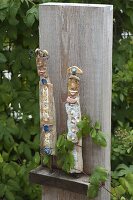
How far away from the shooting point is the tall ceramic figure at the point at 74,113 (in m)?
2.27

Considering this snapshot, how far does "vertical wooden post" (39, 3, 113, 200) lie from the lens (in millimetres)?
2234

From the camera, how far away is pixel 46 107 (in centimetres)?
237

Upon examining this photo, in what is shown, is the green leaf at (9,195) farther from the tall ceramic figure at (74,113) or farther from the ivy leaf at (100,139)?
the ivy leaf at (100,139)

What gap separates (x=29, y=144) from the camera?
3.50 meters

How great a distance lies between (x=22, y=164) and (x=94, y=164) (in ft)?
3.72

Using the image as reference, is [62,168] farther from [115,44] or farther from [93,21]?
[115,44]

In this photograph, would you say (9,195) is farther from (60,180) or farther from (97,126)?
(97,126)

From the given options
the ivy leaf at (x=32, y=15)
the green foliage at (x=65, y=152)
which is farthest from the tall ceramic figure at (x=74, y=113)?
the ivy leaf at (x=32, y=15)

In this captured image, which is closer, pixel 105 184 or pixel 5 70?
pixel 105 184

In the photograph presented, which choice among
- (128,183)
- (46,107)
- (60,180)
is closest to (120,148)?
(128,183)

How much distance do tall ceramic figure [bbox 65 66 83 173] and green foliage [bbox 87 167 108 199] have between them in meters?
0.09

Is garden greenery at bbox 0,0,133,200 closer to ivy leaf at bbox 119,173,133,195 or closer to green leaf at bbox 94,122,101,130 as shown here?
ivy leaf at bbox 119,173,133,195

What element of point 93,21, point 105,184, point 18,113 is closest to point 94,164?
point 105,184

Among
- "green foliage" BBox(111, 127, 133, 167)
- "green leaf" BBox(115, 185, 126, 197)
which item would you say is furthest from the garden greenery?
"green leaf" BBox(115, 185, 126, 197)
